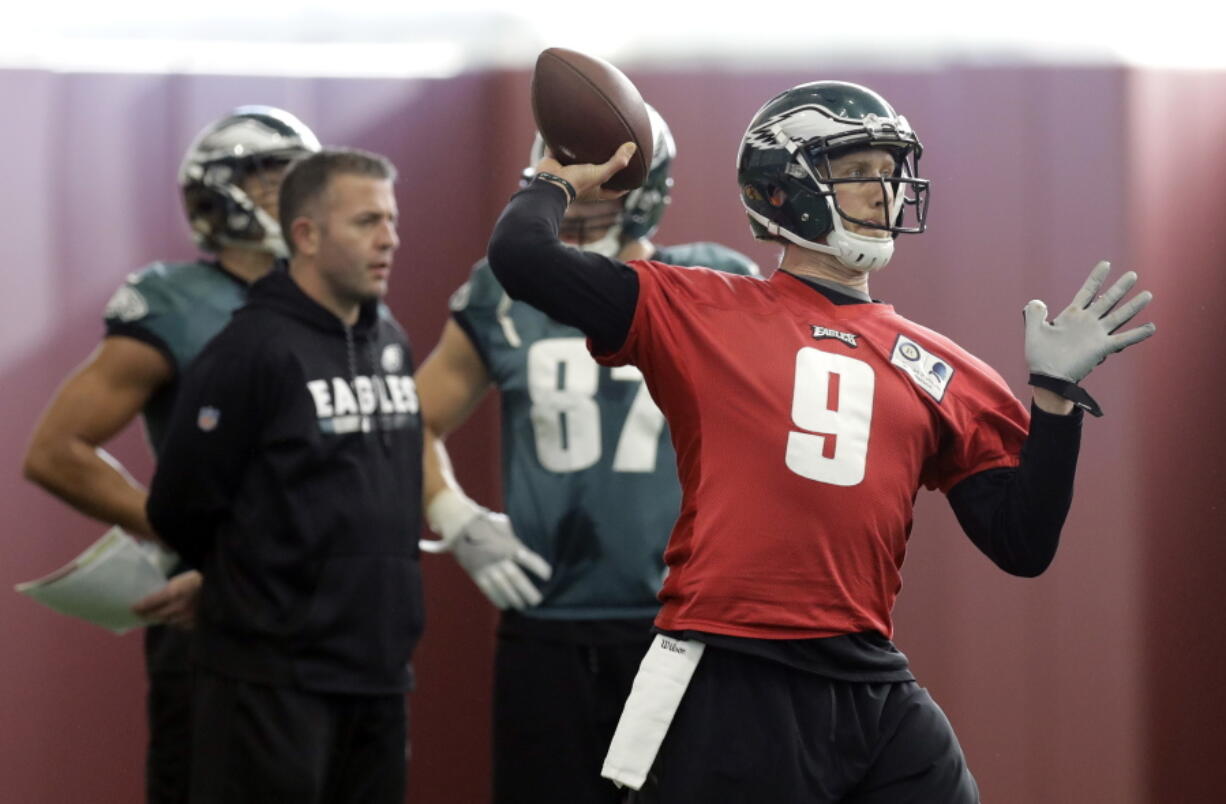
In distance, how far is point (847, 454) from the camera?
1820 millimetres

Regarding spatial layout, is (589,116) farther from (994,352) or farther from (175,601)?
(994,352)

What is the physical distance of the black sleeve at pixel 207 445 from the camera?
245 cm

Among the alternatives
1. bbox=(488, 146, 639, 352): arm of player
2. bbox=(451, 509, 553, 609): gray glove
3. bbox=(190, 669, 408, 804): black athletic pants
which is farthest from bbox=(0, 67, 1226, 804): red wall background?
bbox=(488, 146, 639, 352): arm of player

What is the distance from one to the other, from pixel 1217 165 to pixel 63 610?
2.75m

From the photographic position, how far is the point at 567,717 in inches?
101

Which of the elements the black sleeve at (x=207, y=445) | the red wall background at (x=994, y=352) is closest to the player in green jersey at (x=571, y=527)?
the black sleeve at (x=207, y=445)

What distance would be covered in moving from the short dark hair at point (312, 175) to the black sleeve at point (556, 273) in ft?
3.11

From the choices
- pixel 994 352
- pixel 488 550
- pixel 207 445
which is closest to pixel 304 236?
pixel 207 445

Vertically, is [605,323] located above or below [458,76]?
below

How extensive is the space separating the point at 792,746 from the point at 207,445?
1160mm

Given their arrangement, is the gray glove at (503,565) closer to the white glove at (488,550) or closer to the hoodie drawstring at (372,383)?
the white glove at (488,550)

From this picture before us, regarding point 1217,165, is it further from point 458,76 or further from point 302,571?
point 302,571

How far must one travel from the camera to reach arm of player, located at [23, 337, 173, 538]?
274 cm

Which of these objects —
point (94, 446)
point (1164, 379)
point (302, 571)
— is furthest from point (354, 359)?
point (1164, 379)
